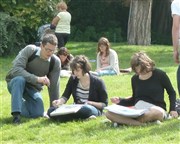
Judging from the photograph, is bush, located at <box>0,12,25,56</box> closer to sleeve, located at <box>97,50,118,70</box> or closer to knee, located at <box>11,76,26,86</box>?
sleeve, located at <box>97,50,118,70</box>

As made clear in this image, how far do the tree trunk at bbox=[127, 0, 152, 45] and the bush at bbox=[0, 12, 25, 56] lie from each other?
16.4 feet

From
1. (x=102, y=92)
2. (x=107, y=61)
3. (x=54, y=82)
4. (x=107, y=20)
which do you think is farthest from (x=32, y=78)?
(x=107, y=20)

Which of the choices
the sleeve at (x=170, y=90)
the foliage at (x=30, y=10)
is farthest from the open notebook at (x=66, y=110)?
the foliage at (x=30, y=10)

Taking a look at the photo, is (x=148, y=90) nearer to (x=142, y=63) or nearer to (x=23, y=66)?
(x=142, y=63)

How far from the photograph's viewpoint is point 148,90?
6633mm

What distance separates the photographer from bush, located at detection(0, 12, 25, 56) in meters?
16.8

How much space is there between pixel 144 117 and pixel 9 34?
37.4 ft

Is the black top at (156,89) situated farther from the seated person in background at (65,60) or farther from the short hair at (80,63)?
the seated person in background at (65,60)

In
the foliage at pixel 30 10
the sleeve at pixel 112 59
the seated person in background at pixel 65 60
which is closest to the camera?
the seated person in background at pixel 65 60

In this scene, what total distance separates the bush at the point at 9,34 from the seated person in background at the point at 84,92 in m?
9.73

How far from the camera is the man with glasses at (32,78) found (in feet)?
23.7

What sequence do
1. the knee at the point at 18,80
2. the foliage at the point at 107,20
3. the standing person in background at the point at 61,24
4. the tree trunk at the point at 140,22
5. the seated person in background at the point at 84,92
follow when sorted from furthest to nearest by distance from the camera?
1. the foliage at the point at 107,20
2. the tree trunk at the point at 140,22
3. the standing person in background at the point at 61,24
4. the knee at the point at 18,80
5. the seated person in background at the point at 84,92

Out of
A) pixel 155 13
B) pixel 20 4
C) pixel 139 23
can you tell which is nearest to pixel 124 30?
pixel 155 13

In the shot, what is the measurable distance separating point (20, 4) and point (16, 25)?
1.30 m
